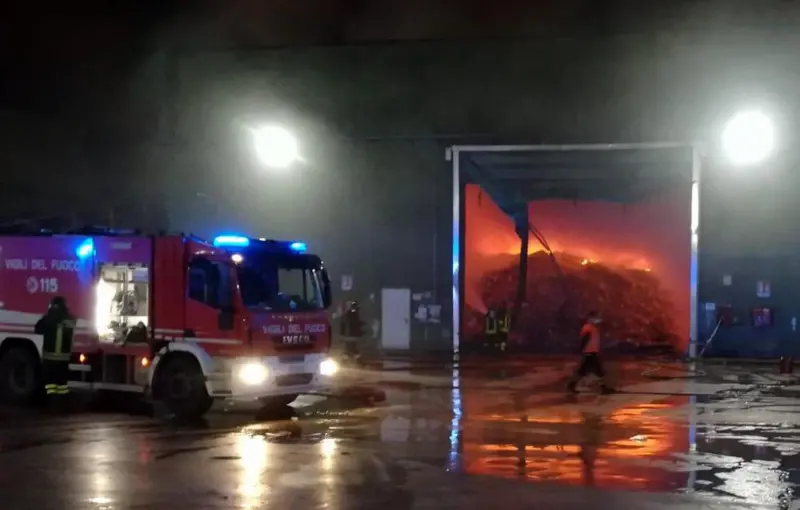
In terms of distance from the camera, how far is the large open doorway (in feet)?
76.5

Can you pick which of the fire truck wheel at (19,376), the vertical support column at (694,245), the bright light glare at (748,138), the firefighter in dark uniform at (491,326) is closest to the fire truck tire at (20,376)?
the fire truck wheel at (19,376)

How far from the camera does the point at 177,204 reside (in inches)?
998

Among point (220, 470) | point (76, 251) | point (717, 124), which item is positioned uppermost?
point (717, 124)

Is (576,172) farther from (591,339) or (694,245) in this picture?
(591,339)

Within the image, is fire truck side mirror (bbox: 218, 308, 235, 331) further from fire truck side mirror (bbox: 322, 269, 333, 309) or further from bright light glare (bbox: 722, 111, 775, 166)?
bright light glare (bbox: 722, 111, 775, 166)

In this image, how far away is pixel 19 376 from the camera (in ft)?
47.6

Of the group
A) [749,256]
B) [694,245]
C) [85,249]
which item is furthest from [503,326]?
[85,249]

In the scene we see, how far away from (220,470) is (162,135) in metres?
17.6

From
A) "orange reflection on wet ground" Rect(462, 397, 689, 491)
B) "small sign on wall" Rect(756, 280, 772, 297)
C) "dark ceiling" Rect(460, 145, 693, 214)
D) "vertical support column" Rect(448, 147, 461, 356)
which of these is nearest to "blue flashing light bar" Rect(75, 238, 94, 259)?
"orange reflection on wet ground" Rect(462, 397, 689, 491)

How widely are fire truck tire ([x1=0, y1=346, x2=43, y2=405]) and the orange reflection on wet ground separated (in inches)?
264

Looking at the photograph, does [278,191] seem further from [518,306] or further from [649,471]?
[649,471]

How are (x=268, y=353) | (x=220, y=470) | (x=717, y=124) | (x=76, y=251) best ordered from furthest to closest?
1. (x=717, y=124)
2. (x=76, y=251)
3. (x=268, y=353)
4. (x=220, y=470)

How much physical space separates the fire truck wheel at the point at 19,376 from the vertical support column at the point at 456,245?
11.4m

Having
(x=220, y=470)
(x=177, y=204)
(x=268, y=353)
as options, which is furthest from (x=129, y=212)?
(x=220, y=470)
